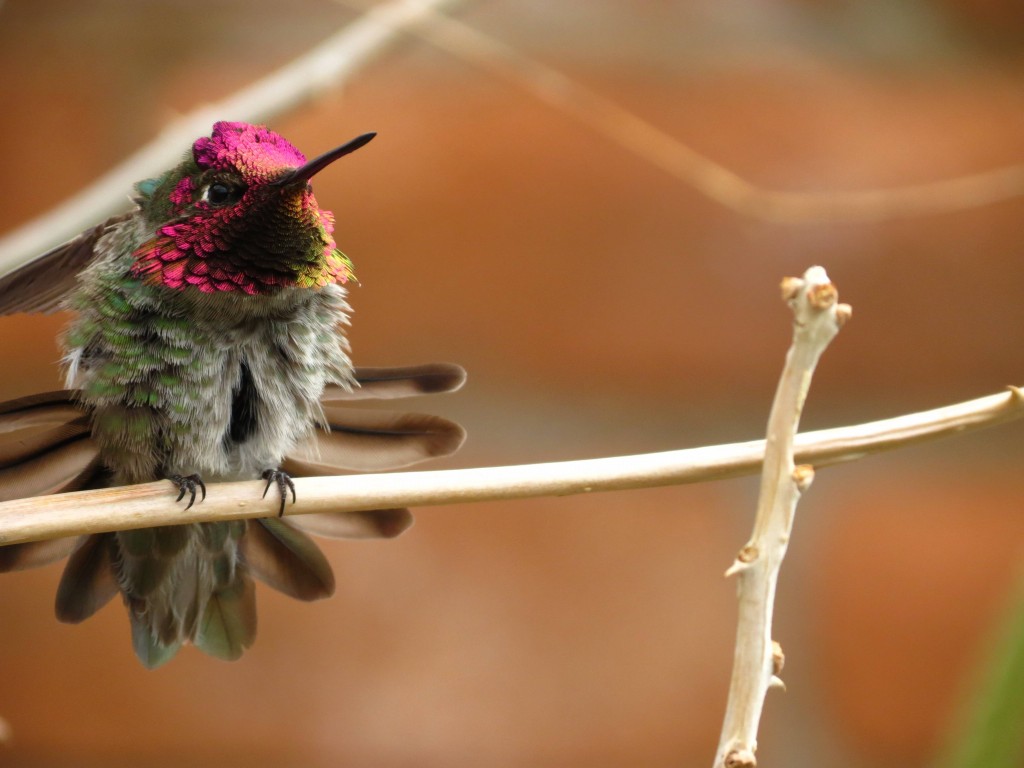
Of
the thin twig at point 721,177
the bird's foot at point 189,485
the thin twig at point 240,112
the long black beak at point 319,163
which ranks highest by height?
the thin twig at point 721,177

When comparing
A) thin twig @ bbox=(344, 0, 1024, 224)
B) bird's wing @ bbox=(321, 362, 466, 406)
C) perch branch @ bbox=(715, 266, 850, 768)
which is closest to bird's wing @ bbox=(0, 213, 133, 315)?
bird's wing @ bbox=(321, 362, 466, 406)

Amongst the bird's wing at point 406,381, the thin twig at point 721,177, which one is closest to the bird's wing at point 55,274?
the bird's wing at point 406,381

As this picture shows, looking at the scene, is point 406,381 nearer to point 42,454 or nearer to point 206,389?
point 206,389

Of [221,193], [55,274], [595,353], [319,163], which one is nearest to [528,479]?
[319,163]

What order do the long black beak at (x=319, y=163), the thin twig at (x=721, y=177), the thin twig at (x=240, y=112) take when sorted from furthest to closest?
the thin twig at (x=721, y=177) < the thin twig at (x=240, y=112) < the long black beak at (x=319, y=163)

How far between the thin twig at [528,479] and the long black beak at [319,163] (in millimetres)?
181

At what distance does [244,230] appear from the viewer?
72cm

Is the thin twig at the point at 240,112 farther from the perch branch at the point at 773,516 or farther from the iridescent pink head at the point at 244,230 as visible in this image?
the perch branch at the point at 773,516

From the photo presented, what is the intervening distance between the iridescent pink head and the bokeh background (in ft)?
1.21

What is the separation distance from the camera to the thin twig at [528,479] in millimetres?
465

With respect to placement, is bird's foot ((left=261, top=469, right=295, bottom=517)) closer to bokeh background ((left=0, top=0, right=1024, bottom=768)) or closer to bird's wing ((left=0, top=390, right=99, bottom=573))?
bird's wing ((left=0, top=390, right=99, bottom=573))

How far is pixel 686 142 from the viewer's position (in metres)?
1.10

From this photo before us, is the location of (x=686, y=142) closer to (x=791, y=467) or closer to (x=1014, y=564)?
(x=1014, y=564)

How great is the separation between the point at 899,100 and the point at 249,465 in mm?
781
